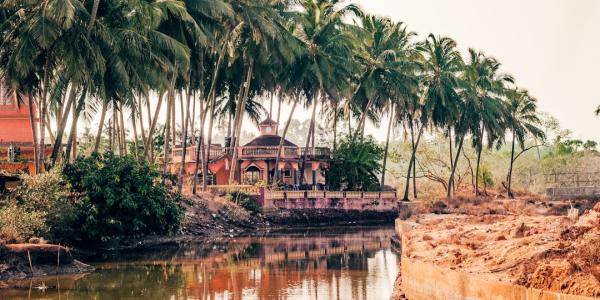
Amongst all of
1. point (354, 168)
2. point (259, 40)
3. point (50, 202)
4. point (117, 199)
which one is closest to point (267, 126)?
point (354, 168)

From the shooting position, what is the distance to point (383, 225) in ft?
153

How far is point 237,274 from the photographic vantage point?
23.8m

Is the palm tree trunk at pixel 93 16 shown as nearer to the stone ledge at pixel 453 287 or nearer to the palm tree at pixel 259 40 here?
the palm tree at pixel 259 40

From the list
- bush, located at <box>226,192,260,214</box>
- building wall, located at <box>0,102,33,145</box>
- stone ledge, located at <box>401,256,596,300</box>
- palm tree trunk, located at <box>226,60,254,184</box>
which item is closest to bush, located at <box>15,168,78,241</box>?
stone ledge, located at <box>401,256,596,300</box>

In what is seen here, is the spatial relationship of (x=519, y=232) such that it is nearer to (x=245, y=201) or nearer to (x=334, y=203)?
(x=245, y=201)

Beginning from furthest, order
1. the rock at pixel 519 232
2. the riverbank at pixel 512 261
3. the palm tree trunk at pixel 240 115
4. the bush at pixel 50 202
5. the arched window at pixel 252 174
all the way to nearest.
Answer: the arched window at pixel 252 174, the palm tree trunk at pixel 240 115, the bush at pixel 50 202, the rock at pixel 519 232, the riverbank at pixel 512 261

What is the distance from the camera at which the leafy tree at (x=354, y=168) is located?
5188cm

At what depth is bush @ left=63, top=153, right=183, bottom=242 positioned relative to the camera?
28.8 metres

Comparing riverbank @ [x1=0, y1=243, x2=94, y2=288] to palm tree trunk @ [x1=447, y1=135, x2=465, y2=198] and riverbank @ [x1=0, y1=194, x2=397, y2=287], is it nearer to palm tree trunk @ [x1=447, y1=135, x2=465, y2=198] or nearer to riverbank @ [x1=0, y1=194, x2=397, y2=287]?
riverbank @ [x1=0, y1=194, x2=397, y2=287]

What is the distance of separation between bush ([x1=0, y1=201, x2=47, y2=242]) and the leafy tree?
27.9 meters

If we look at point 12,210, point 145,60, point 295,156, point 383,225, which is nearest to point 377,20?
point 295,156

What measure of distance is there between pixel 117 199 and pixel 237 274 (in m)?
7.38

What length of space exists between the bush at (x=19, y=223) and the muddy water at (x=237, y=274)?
201cm

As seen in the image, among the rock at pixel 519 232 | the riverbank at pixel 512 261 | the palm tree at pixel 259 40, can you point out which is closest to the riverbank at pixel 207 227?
the palm tree at pixel 259 40
